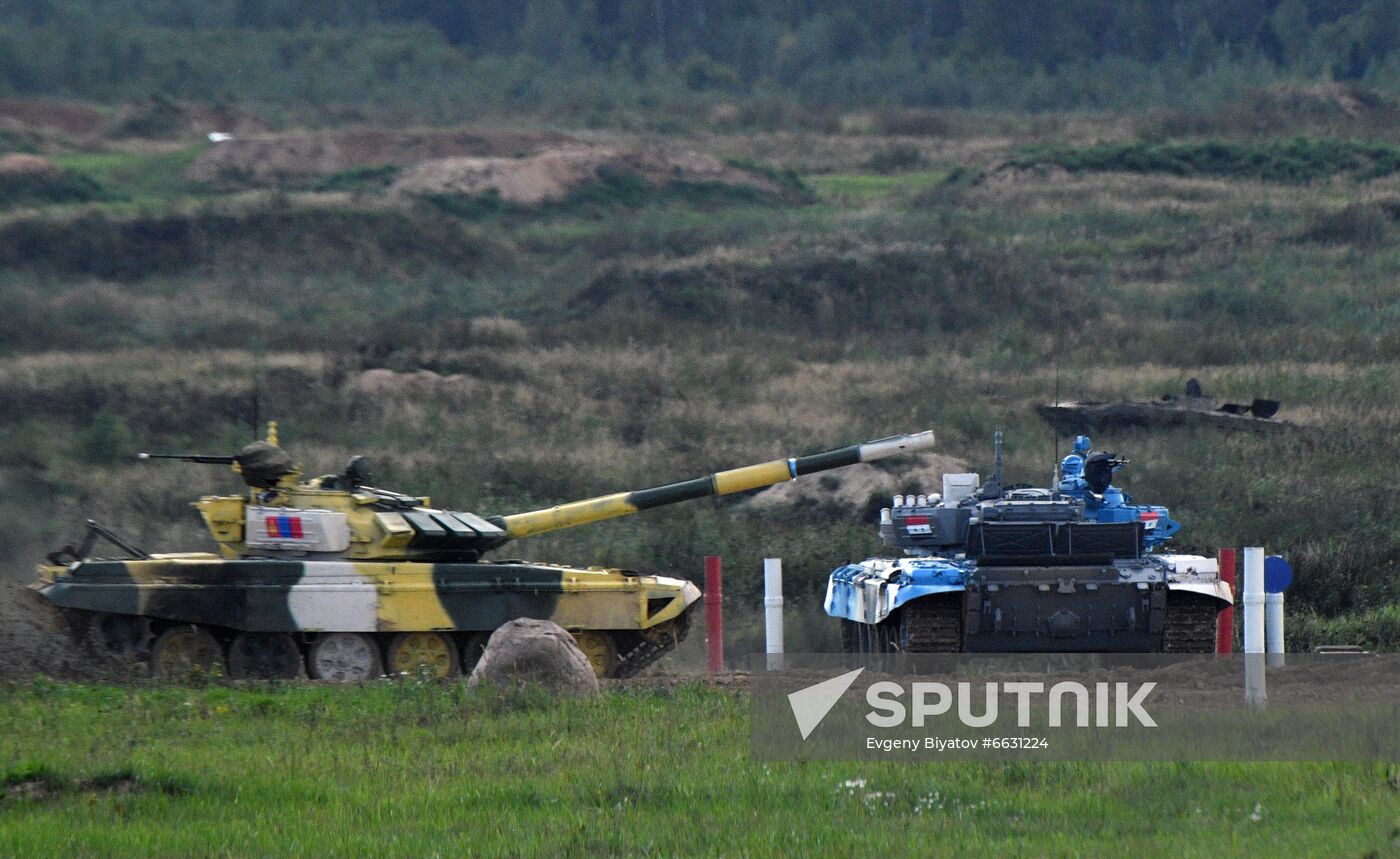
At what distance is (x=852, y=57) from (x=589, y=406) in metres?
46.1

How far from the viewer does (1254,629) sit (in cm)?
1298

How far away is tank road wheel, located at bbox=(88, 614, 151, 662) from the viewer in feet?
54.1

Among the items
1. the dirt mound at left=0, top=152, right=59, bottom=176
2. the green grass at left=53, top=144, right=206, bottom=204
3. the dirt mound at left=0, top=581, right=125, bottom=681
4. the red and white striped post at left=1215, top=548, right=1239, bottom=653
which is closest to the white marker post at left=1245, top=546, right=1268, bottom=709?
the red and white striped post at left=1215, top=548, right=1239, bottom=653

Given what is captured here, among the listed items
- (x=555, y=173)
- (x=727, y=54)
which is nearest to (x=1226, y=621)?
(x=555, y=173)

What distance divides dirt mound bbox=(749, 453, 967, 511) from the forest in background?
33.3 meters

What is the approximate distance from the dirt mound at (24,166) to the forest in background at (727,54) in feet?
12.8

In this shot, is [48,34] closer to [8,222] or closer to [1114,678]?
[8,222]

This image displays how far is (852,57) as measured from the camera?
75812 millimetres

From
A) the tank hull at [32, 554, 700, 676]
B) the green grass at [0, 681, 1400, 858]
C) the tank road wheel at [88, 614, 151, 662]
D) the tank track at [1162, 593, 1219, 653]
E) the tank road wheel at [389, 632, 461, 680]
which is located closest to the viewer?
the green grass at [0, 681, 1400, 858]

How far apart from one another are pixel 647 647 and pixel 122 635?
455 cm

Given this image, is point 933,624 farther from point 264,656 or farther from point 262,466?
point 262,466

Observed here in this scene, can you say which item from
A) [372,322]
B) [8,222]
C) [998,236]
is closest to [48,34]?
[8,222]

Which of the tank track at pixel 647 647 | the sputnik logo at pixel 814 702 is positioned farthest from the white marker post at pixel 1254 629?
the tank track at pixel 647 647

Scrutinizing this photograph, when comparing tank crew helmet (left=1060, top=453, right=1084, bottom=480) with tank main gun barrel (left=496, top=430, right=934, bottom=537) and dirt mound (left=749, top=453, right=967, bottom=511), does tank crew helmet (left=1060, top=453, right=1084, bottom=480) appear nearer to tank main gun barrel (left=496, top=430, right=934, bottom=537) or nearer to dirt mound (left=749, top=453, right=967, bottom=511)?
tank main gun barrel (left=496, top=430, right=934, bottom=537)
